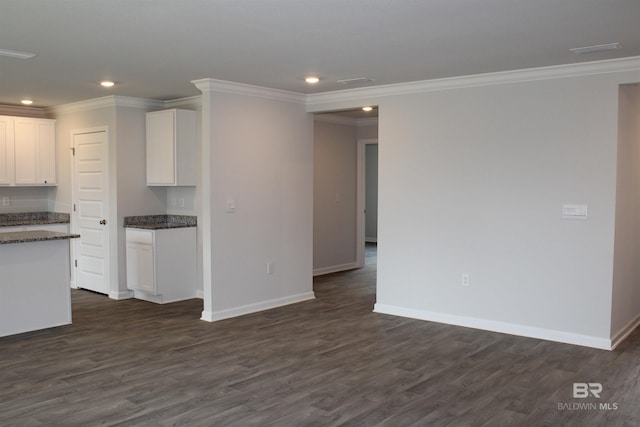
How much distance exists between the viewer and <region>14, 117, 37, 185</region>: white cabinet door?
728cm

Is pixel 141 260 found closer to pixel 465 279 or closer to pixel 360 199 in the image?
pixel 465 279

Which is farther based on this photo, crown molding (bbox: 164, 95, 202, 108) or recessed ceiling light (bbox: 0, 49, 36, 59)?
crown molding (bbox: 164, 95, 202, 108)

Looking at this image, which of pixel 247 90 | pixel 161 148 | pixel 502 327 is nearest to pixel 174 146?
pixel 161 148

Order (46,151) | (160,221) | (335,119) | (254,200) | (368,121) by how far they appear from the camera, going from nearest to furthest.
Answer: (254,200) → (160,221) → (46,151) → (335,119) → (368,121)

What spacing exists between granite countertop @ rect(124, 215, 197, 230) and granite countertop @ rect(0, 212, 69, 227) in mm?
1259

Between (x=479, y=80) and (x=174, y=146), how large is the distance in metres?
3.36

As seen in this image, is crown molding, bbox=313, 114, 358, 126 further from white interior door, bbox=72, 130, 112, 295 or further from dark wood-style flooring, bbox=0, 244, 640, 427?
dark wood-style flooring, bbox=0, 244, 640, 427

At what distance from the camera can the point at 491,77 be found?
518cm

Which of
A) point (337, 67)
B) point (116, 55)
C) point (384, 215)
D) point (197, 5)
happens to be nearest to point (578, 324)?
point (384, 215)

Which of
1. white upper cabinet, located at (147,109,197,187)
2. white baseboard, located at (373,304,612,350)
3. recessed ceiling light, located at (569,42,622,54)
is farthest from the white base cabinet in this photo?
recessed ceiling light, located at (569,42,622,54)

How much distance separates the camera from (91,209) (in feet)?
23.2

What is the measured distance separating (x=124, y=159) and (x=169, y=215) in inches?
34.2

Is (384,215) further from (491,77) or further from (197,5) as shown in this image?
(197,5)

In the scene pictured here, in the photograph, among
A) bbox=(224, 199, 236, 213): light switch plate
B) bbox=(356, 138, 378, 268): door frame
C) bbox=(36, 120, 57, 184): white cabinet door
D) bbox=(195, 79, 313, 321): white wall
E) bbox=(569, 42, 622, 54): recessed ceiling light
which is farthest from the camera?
bbox=(356, 138, 378, 268): door frame
